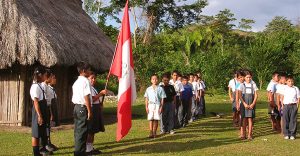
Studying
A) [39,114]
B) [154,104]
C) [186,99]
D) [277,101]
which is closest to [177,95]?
[186,99]

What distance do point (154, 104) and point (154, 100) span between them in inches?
3.9

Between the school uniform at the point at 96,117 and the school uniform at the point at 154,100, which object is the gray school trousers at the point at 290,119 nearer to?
the school uniform at the point at 154,100

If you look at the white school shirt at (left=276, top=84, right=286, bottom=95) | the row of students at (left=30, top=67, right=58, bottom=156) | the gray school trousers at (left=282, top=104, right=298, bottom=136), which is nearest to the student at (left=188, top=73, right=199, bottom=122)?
the white school shirt at (left=276, top=84, right=286, bottom=95)

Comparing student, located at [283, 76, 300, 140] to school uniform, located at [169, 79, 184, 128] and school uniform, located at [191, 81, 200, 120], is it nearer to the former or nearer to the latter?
school uniform, located at [169, 79, 184, 128]

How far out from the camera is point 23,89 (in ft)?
41.2

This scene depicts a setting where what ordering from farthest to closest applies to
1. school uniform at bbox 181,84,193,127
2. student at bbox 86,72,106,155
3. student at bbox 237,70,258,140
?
school uniform at bbox 181,84,193,127, student at bbox 237,70,258,140, student at bbox 86,72,106,155

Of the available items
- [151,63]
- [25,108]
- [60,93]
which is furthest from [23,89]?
[151,63]

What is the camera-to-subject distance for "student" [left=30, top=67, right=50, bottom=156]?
791 centimetres

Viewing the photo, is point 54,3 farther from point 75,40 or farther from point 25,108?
point 25,108

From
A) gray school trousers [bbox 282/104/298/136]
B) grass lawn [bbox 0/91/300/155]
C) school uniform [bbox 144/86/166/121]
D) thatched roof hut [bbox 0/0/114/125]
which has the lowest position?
grass lawn [bbox 0/91/300/155]

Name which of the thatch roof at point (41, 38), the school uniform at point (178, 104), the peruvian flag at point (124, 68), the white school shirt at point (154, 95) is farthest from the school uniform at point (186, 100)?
the peruvian flag at point (124, 68)

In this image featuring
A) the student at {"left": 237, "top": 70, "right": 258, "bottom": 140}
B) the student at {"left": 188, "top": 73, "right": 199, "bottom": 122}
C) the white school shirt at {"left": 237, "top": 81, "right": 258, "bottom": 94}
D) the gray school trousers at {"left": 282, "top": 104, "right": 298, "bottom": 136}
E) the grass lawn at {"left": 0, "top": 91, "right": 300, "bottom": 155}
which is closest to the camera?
the grass lawn at {"left": 0, "top": 91, "right": 300, "bottom": 155}

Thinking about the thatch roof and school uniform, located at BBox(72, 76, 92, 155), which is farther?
the thatch roof

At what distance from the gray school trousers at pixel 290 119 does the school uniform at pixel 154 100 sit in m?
3.04
